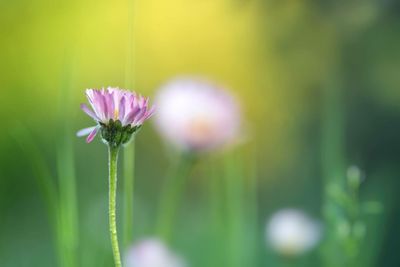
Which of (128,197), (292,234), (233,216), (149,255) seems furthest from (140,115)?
(292,234)

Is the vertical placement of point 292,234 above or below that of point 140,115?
below

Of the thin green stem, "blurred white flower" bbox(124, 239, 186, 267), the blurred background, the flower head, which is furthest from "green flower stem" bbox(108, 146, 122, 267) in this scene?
the blurred background

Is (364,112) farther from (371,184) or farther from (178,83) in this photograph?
(178,83)

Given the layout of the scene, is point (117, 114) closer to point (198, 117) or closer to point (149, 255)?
point (149, 255)

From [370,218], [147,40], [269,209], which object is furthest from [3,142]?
[370,218]

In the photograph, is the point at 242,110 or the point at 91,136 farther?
the point at 242,110

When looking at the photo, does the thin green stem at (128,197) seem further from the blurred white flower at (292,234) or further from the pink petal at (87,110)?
the blurred white flower at (292,234)

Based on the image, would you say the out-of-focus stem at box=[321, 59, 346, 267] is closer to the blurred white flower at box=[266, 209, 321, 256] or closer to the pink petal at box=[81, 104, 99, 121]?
the blurred white flower at box=[266, 209, 321, 256]
